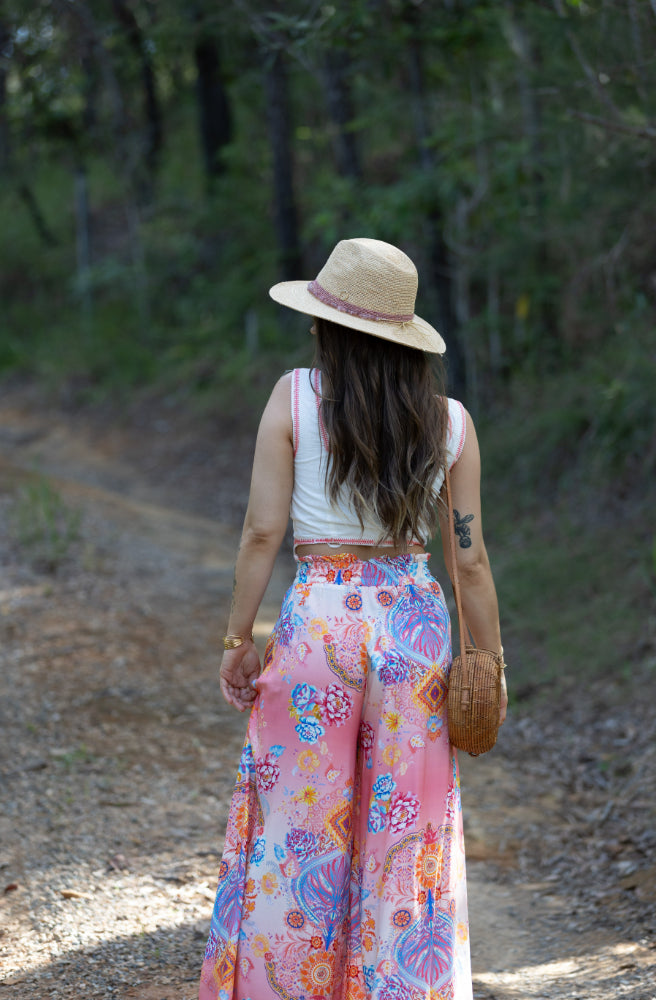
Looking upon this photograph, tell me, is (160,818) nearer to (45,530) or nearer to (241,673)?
(241,673)

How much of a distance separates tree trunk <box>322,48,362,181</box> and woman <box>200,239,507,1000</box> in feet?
26.1

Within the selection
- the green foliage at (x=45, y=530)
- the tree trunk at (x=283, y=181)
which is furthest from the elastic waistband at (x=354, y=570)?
the tree trunk at (x=283, y=181)

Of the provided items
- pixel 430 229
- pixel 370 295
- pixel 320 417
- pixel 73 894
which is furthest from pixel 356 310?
pixel 430 229

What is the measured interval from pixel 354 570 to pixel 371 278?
66cm

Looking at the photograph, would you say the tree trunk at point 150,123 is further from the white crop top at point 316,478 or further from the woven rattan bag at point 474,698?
the woven rattan bag at point 474,698

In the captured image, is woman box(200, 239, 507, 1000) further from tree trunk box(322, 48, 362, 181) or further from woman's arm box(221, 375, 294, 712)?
tree trunk box(322, 48, 362, 181)

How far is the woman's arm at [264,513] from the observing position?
2.16 metres

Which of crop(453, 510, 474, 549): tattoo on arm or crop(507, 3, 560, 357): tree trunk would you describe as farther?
crop(507, 3, 560, 357): tree trunk

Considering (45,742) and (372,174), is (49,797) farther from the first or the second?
(372,174)

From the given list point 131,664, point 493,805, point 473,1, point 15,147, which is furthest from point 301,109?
point 493,805

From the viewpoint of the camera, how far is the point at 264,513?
2.18m

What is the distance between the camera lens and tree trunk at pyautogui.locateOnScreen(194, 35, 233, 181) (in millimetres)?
14727

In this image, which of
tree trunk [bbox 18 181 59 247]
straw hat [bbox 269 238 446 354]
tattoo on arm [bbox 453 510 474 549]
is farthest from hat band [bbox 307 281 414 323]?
tree trunk [bbox 18 181 59 247]

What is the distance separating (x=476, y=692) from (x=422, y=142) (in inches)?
272
